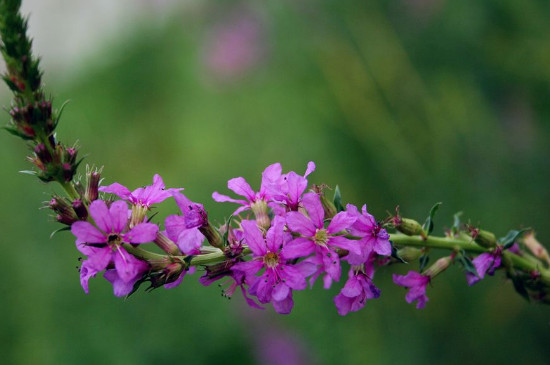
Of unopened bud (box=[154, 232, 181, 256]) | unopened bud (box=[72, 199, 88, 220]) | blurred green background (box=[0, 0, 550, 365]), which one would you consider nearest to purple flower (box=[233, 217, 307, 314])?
unopened bud (box=[154, 232, 181, 256])

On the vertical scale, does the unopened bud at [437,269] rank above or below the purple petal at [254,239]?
below

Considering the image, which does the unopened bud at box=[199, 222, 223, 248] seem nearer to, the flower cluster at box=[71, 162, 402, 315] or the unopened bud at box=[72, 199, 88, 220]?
the flower cluster at box=[71, 162, 402, 315]

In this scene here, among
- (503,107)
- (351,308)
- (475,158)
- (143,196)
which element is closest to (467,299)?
(475,158)

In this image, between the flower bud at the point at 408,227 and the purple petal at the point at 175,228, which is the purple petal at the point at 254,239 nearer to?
the purple petal at the point at 175,228

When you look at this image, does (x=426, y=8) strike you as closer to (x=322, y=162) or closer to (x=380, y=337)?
(x=322, y=162)

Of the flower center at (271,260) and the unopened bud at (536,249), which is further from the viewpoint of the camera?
the unopened bud at (536,249)

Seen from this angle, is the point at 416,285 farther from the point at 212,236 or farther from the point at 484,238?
the point at 212,236

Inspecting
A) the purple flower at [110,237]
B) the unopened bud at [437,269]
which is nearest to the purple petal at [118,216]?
the purple flower at [110,237]
